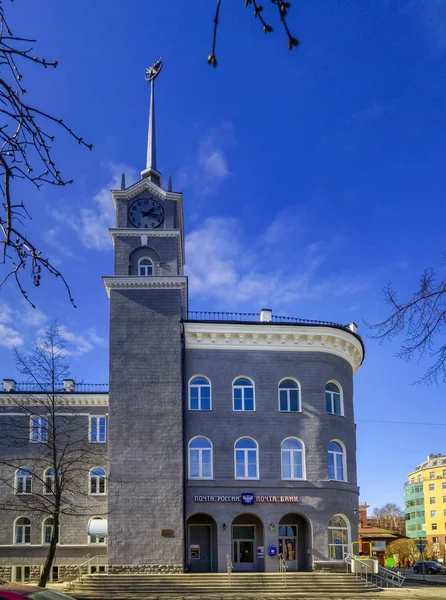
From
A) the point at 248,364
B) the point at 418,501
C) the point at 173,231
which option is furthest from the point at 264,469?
the point at 418,501

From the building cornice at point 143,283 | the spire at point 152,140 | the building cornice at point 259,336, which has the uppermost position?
the spire at point 152,140

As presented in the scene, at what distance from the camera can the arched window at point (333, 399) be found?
3431 centimetres

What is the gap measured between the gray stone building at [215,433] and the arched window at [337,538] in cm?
7

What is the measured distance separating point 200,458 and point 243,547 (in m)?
4.70

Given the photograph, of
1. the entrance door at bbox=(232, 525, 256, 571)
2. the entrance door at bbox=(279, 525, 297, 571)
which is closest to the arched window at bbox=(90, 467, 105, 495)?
the entrance door at bbox=(232, 525, 256, 571)

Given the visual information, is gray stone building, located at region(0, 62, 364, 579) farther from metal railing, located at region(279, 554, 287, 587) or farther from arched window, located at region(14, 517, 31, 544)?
arched window, located at region(14, 517, 31, 544)

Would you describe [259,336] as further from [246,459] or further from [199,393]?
[246,459]

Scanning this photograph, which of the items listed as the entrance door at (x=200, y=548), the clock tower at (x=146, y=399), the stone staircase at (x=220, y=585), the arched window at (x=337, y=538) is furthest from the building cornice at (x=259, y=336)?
the stone staircase at (x=220, y=585)

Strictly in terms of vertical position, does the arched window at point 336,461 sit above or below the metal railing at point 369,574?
above

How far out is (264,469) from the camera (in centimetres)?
3244

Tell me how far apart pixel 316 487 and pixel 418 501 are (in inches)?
3367

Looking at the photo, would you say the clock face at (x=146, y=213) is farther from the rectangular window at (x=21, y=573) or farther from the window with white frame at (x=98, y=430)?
the rectangular window at (x=21, y=573)

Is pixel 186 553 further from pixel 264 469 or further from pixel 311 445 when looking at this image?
pixel 311 445

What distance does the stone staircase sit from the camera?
91.0 feet
